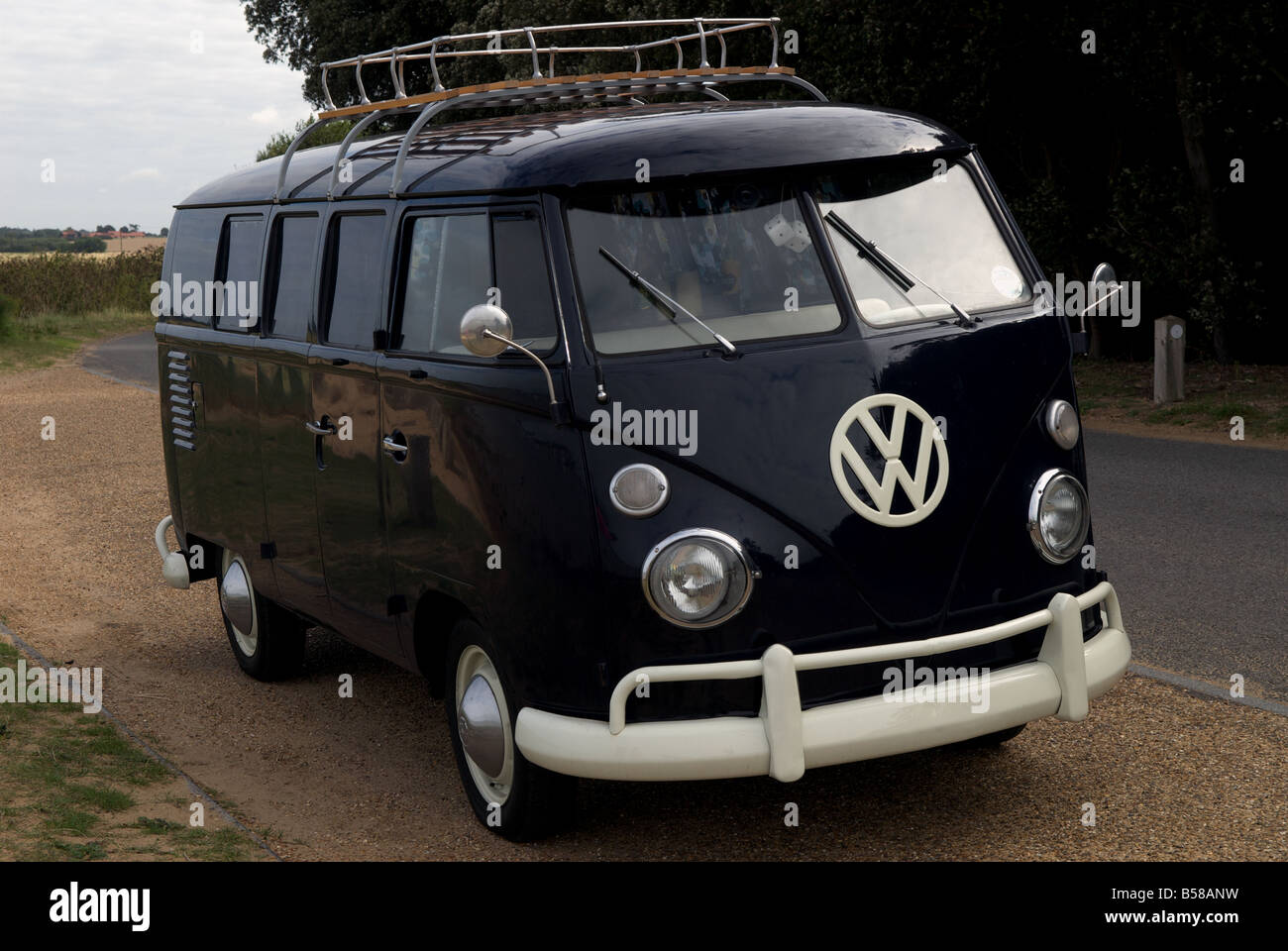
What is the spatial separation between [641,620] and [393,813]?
151cm

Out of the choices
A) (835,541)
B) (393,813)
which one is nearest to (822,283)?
(835,541)

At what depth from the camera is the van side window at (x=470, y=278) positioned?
468 centimetres

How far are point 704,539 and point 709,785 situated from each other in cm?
147

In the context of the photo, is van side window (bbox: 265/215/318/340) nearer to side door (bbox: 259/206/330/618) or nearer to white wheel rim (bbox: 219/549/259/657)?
side door (bbox: 259/206/330/618)

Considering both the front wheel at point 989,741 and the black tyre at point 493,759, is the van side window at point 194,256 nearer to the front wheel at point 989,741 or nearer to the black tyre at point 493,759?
the black tyre at point 493,759

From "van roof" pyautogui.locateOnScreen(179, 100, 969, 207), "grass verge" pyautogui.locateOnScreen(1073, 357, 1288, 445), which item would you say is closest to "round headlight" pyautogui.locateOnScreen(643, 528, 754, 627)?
"van roof" pyautogui.locateOnScreen(179, 100, 969, 207)

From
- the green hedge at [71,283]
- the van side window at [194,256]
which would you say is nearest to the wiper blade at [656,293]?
the van side window at [194,256]

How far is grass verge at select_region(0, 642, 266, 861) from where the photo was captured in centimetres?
484

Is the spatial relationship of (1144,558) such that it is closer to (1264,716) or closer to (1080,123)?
(1264,716)

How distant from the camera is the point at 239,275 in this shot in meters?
6.87

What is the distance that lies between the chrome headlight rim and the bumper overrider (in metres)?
0.12

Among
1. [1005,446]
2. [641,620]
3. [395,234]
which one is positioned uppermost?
[395,234]

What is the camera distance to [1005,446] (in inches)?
185

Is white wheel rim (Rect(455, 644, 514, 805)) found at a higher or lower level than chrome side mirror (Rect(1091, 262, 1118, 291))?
lower
